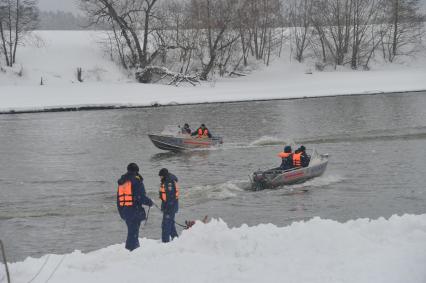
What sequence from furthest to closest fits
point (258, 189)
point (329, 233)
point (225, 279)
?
point (258, 189), point (329, 233), point (225, 279)

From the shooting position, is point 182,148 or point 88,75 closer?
point 182,148

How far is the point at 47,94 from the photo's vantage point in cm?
5462

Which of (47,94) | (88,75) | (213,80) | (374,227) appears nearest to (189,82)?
(213,80)

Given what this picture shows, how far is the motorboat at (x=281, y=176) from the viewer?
20.1 m

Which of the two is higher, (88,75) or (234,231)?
(88,75)

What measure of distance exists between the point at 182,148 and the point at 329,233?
20.2 m

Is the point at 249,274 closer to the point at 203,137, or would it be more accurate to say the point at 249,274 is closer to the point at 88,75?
the point at 203,137

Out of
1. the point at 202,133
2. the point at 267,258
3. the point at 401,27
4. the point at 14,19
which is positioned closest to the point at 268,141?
the point at 202,133

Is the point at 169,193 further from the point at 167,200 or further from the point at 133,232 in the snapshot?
the point at 133,232

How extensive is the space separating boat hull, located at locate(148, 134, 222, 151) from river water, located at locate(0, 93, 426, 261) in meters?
0.44

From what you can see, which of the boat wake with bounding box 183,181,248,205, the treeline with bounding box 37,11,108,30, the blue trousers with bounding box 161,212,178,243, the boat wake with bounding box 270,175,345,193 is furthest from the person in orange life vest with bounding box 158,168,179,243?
the treeline with bounding box 37,11,108,30

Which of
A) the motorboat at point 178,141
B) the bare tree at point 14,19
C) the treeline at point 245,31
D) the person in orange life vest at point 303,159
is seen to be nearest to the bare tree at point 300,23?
the treeline at point 245,31

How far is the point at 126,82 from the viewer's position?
205ft

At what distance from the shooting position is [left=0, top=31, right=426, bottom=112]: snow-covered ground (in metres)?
53.5
